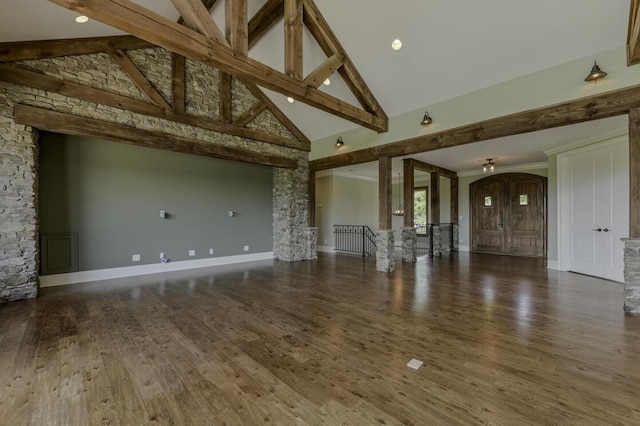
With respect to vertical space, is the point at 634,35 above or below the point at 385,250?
above

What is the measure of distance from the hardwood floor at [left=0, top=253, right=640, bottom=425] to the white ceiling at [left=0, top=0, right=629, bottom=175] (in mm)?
3684

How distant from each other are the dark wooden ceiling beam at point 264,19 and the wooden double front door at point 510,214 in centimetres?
844

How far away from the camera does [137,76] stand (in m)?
5.47

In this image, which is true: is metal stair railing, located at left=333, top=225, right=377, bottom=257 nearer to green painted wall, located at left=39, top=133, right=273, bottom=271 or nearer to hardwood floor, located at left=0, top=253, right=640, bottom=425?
green painted wall, located at left=39, top=133, right=273, bottom=271

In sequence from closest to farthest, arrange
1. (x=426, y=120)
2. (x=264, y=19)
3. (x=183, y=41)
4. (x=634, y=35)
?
(x=183, y=41), (x=634, y=35), (x=264, y=19), (x=426, y=120)

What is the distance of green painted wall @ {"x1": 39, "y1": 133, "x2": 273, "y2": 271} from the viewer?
17.5ft

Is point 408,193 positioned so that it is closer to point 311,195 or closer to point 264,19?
point 311,195

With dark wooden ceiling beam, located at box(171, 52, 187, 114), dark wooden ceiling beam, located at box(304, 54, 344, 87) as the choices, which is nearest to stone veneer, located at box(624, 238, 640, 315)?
dark wooden ceiling beam, located at box(304, 54, 344, 87)

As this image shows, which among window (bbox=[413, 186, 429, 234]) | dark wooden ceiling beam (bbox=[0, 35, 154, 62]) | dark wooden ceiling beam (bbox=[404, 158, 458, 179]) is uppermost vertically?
dark wooden ceiling beam (bbox=[0, 35, 154, 62])

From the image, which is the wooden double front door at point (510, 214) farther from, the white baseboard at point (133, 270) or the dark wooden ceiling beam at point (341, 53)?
the white baseboard at point (133, 270)

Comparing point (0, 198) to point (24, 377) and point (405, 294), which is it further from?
point (405, 294)

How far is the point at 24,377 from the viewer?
228 centimetres

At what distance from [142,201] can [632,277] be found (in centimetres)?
858

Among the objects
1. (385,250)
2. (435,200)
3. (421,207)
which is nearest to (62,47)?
(385,250)
